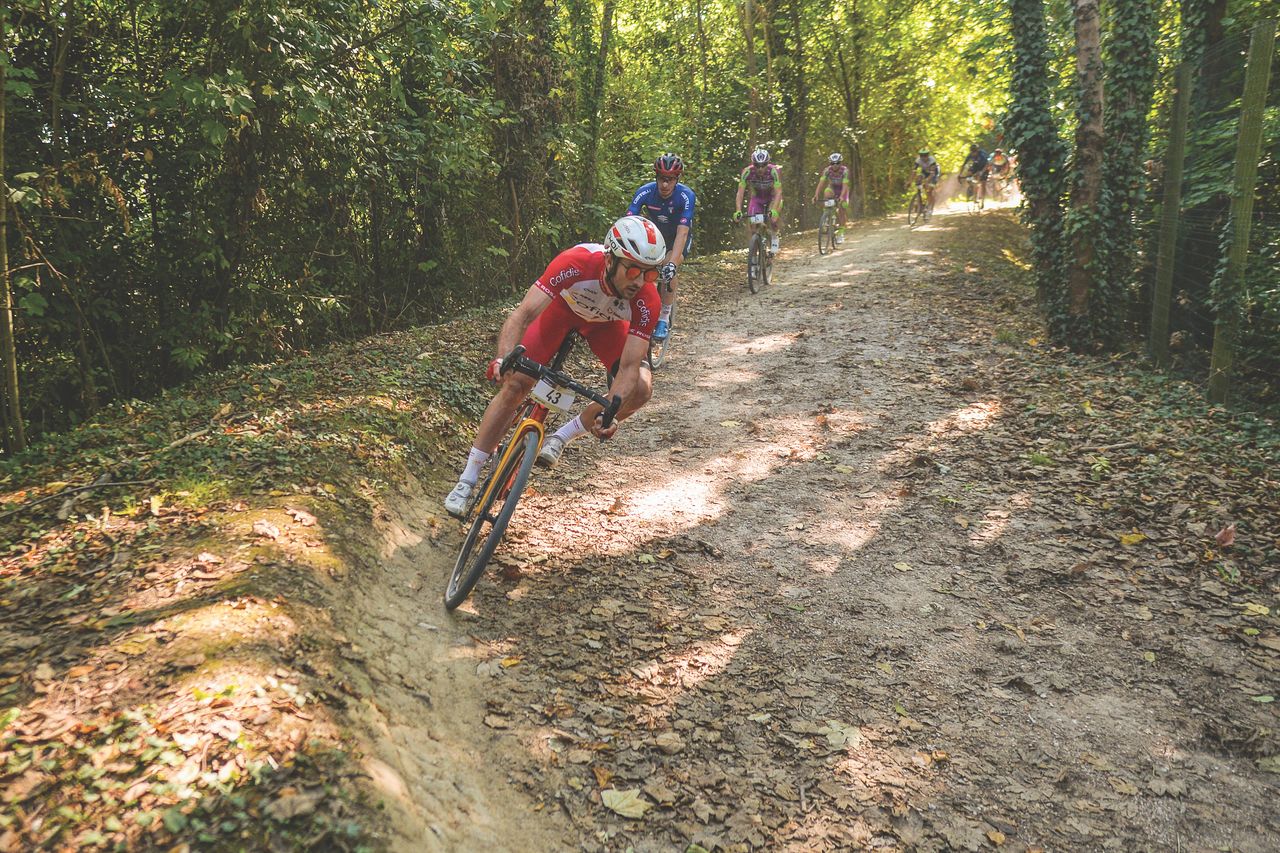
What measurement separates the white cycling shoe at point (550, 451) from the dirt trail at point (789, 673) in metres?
0.92

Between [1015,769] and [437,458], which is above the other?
[437,458]

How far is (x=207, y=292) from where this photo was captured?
8.38m

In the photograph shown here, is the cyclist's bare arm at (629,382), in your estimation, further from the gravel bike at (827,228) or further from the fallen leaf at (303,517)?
the gravel bike at (827,228)

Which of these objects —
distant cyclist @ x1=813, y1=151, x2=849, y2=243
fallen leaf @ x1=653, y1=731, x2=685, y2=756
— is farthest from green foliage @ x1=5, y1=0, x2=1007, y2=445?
fallen leaf @ x1=653, y1=731, x2=685, y2=756

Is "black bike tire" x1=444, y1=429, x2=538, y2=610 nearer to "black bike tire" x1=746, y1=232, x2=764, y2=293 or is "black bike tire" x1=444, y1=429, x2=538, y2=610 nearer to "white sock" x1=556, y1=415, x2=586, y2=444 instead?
"white sock" x1=556, y1=415, x2=586, y2=444

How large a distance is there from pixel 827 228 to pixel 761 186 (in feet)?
22.8

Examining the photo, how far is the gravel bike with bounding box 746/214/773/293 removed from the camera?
15.3 meters

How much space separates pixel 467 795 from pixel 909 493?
4.85 m

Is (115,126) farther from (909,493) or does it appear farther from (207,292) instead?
(909,493)

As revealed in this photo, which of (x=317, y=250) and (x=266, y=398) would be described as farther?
(x=317, y=250)

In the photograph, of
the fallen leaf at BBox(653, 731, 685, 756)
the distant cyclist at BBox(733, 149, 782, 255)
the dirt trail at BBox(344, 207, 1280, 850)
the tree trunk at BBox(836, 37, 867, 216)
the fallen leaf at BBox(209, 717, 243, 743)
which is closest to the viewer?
the fallen leaf at BBox(209, 717, 243, 743)

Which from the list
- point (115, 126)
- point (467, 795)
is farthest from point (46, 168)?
point (467, 795)

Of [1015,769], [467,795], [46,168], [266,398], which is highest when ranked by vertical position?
[46,168]

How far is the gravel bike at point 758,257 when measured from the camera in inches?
604
